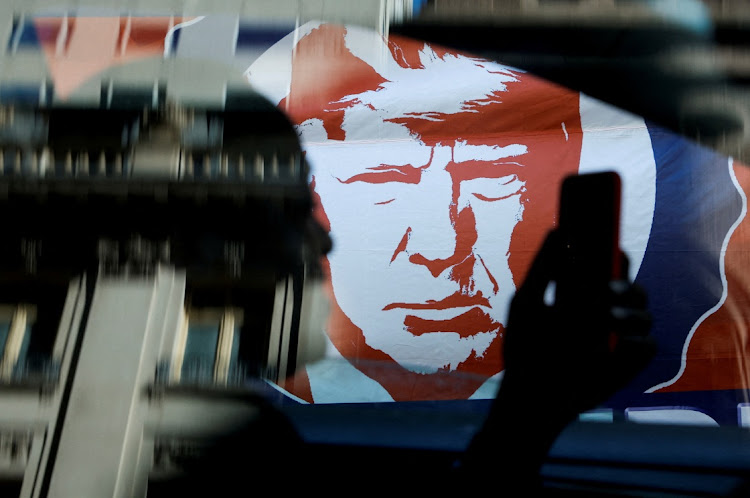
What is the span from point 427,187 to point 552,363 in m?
2.10

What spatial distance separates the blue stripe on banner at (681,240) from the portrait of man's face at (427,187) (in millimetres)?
776

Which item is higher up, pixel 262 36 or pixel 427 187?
pixel 262 36

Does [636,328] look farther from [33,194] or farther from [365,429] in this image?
[33,194]

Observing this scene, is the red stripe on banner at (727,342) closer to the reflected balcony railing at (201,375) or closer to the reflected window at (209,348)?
the reflected balcony railing at (201,375)

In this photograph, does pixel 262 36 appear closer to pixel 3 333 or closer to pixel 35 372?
pixel 35 372

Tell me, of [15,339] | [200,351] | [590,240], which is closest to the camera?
[590,240]

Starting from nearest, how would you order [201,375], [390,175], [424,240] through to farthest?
[424,240], [390,175], [201,375]

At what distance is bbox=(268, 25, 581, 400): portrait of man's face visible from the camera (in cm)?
467

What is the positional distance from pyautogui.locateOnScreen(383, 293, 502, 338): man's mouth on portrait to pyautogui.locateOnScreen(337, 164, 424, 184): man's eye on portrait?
1.11 metres

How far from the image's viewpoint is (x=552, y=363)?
340cm

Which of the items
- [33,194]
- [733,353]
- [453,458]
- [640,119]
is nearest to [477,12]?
[640,119]

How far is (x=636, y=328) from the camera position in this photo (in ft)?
10.4

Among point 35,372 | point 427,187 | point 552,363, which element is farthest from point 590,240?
point 35,372

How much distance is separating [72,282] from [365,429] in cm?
383
